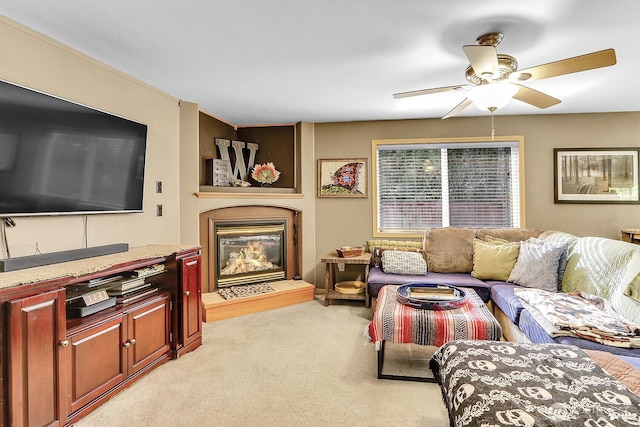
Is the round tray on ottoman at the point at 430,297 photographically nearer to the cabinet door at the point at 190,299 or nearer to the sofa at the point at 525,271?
the sofa at the point at 525,271

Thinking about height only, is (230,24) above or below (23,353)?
above

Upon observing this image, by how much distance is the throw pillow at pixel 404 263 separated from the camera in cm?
374

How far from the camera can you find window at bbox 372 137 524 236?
4.39 metres

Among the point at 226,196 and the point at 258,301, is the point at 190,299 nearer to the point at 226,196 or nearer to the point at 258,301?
the point at 258,301

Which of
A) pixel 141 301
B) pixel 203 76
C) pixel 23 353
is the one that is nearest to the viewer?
pixel 23 353

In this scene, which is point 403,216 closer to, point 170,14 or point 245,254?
point 245,254

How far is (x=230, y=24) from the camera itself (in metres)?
2.14

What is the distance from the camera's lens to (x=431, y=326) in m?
2.26

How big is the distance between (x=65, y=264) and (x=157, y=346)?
0.92m

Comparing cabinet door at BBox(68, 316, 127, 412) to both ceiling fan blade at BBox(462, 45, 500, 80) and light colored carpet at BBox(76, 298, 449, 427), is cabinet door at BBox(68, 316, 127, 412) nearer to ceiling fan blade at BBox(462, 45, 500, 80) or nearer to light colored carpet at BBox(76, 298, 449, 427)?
light colored carpet at BBox(76, 298, 449, 427)

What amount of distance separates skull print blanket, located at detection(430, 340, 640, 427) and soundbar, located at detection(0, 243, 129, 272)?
2.24 m

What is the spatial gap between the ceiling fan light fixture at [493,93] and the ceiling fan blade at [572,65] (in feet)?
0.23

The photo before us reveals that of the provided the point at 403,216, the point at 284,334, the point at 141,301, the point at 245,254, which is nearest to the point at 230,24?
the point at 141,301

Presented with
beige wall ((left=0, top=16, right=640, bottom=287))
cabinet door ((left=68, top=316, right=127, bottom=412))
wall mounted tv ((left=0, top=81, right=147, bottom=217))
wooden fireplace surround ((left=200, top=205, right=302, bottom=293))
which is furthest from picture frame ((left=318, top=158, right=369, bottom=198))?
cabinet door ((left=68, top=316, right=127, bottom=412))
